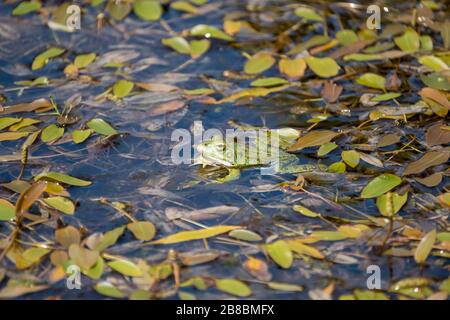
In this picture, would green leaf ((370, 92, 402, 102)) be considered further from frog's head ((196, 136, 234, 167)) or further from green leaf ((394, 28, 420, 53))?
frog's head ((196, 136, 234, 167))

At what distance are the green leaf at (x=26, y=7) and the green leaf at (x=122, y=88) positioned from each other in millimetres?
693

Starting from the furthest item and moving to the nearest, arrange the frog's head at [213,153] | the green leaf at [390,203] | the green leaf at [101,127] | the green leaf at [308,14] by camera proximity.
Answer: the green leaf at [308,14] < the green leaf at [101,127] < the frog's head at [213,153] < the green leaf at [390,203]

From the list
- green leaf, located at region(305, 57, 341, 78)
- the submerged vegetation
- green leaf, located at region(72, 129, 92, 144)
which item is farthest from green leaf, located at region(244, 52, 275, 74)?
green leaf, located at region(72, 129, 92, 144)

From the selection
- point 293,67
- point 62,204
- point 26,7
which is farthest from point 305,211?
point 26,7

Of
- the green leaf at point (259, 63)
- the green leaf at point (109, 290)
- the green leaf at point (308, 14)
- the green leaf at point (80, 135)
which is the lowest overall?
the green leaf at point (109, 290)

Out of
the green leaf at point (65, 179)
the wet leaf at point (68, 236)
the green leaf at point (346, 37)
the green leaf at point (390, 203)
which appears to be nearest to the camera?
the wet leaf at point (68, 236)

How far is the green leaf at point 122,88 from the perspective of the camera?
244 centimetres

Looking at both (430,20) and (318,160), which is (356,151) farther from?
(430,20)

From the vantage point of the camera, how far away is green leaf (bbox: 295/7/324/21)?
2.84 m

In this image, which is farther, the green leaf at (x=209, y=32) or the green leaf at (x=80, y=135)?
the green leaf at (x=209, y=32)

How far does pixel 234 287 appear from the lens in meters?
1.71

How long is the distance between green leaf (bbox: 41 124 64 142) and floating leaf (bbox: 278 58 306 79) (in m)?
0.89

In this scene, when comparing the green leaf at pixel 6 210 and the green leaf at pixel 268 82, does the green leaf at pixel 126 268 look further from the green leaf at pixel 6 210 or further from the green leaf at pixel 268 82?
the green leaf at pixel 268 82

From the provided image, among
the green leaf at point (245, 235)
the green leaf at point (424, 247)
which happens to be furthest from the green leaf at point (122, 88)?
the green leaf at point (424, 247)
